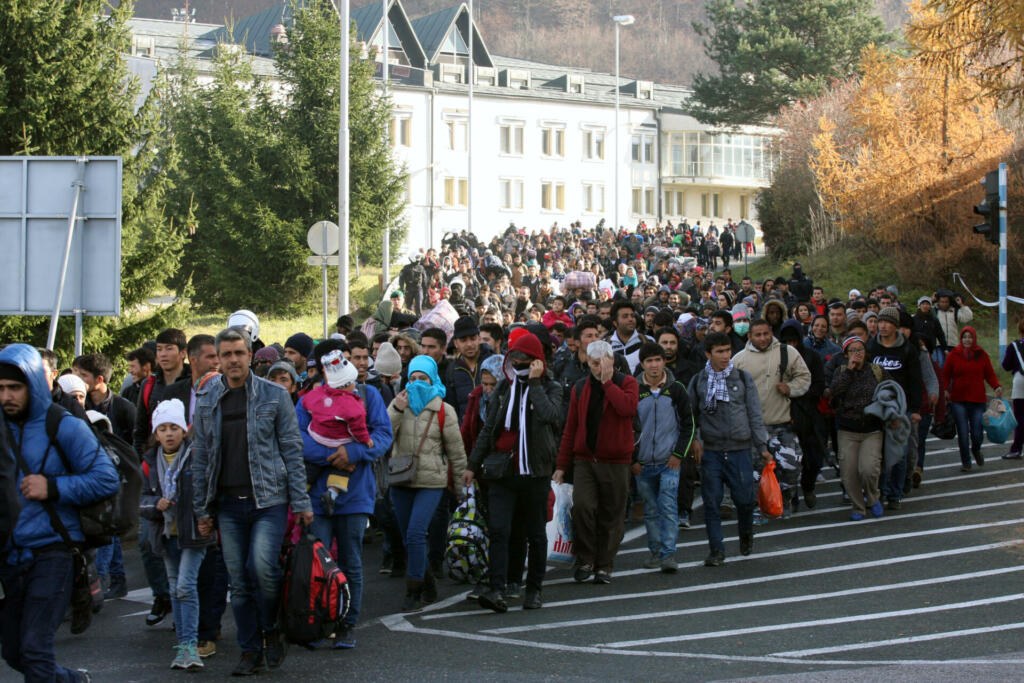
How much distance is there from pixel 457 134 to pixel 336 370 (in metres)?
64.5

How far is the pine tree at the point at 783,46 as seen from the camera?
2608 inches

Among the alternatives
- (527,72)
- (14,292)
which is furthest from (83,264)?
(527,72)

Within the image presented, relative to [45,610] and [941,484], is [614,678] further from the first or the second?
[941,484]

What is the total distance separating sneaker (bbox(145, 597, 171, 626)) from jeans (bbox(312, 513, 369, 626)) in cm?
149

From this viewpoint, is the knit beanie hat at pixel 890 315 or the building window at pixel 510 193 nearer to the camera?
the knit beanie hat at pixel 890 315

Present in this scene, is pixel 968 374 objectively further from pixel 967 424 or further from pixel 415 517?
pixel 415 517

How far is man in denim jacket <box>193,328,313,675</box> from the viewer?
7.27 metres

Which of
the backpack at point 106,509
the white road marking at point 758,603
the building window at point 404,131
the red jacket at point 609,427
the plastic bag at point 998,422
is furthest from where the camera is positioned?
the building window at point 404,131

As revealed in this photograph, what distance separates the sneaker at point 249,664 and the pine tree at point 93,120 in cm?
1360

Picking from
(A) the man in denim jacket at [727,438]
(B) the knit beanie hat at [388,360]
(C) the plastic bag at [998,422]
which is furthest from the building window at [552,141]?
(B) the knit beanie hat at [388,360]

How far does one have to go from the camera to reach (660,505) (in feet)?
34.3

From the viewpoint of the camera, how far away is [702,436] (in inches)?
432

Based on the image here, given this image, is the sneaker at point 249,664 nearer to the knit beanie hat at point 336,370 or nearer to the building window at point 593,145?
the knit beanie hat at point 336,370

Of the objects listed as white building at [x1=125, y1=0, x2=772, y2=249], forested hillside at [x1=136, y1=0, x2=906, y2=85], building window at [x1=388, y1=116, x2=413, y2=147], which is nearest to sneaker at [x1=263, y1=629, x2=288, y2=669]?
white building at [x1=125, y1=0, x2=772, y2=249]
